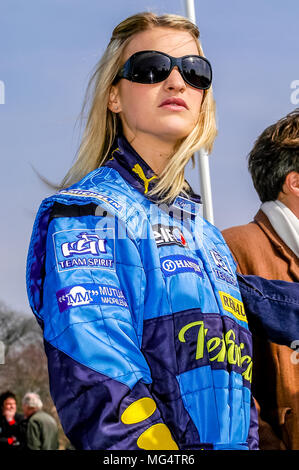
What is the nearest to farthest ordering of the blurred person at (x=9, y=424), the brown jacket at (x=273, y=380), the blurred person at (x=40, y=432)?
the brown jacket at (x=273, y=380) → the blurred person at (x=40, y=432) → the blurred person at (x=9, y=424)

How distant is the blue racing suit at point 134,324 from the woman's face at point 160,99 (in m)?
0.17

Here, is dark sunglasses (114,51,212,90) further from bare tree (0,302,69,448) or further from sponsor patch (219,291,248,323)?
bare tree (0,302,69,448)

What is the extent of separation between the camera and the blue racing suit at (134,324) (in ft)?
5.60

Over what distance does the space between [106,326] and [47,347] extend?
166 mm

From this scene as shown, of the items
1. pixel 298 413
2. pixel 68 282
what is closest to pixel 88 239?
pixel 68 282

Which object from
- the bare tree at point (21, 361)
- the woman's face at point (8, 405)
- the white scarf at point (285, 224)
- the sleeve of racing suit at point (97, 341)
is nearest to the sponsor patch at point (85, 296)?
the sleeve of racing suit at point (97, 341)

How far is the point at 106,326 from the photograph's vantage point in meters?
1.76

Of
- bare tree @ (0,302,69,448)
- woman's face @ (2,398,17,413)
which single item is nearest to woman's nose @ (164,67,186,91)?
woman's face @ (2,398,17,413)

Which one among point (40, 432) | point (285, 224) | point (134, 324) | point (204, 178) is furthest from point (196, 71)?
point (40, 432)

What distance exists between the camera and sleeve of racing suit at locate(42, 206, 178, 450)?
66.2 inches

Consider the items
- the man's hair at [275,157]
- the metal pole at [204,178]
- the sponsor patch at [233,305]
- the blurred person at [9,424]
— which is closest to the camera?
the sponsor patch at [233,305]

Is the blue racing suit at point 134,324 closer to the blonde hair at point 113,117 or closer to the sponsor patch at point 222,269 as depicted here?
the sponsor patch at point 222,269

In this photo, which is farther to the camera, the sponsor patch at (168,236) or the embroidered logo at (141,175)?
the embroidered logo at (141,175)
